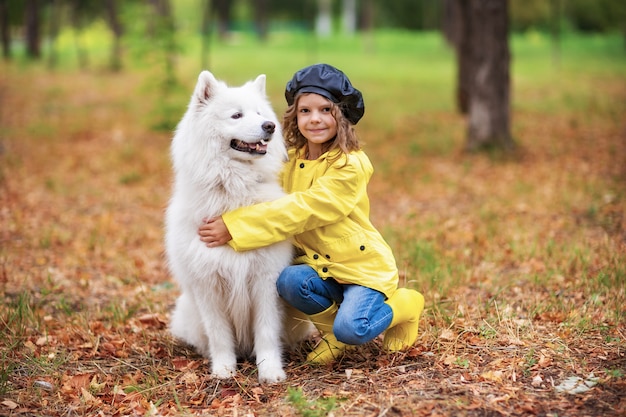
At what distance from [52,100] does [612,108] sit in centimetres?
1292

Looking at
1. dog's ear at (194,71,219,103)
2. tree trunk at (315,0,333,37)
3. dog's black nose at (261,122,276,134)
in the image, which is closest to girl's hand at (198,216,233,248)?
dog's black nose at (261,122,276,134)

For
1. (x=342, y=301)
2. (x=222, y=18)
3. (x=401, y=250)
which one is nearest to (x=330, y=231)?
(x=342, y=301)

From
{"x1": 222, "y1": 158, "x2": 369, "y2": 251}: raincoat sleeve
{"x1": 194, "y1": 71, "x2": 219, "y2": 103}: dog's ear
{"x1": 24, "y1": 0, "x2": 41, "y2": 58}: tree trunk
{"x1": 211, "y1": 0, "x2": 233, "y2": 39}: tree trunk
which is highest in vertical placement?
{"x1": 211, "y1": 0, "x2": 233, "y2": 39}: tree trunk

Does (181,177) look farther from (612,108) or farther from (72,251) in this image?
(612,108)

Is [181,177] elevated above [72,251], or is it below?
above

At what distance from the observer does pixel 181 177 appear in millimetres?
3525

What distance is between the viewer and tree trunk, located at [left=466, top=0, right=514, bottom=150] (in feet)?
30.1

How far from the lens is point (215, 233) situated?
3.40m

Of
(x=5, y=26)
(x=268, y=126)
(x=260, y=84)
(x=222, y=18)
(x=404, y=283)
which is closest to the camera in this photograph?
(x=268, y=126)

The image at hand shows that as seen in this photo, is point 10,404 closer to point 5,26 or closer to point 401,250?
point 401,250

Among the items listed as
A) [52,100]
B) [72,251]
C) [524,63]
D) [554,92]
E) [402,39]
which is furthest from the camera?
[402,39]

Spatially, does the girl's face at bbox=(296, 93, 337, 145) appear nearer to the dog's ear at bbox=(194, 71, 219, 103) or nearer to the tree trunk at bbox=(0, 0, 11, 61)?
the dog's ear at bbox=(194, 71, 219, 103)

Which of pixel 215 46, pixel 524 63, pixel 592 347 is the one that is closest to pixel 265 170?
pixel 592 347

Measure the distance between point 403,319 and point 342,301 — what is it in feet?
1.20
